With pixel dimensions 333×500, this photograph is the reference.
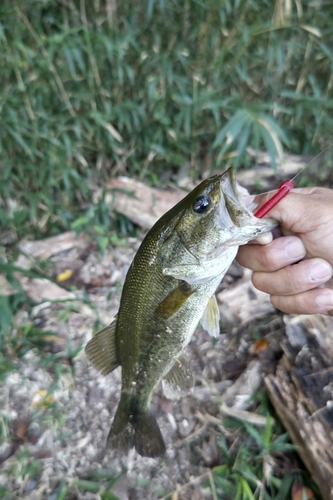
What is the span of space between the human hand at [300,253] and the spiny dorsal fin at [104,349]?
683 millimetres

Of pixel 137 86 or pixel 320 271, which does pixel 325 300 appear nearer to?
pixel 320 271

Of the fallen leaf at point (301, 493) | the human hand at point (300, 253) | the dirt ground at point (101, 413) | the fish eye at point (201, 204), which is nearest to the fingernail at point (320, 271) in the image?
the human hand at point (300, 253)

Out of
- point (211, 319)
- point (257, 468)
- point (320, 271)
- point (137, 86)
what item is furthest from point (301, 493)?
point (137, 86)

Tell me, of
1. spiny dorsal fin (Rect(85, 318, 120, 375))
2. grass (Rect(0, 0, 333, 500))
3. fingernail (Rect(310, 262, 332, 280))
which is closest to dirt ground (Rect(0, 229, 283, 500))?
grass (Rect(0, 0, 333, 500))

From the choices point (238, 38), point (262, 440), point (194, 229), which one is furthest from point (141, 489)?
point (238, 38)

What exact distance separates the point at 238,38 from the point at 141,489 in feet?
10.4

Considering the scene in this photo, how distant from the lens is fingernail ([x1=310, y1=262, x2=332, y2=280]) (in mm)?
1305

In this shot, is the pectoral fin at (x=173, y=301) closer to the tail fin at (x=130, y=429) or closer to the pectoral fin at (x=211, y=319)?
the pectoral fin at (x=211, y=319)

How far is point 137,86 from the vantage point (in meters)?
2.94

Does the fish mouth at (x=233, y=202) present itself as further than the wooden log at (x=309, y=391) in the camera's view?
No

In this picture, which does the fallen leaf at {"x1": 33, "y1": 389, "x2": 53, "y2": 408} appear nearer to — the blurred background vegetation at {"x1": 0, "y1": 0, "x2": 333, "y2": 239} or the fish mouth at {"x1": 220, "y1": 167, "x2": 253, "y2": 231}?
the blurred background vegetation at {"x1": 0, "y1": 0, "x2": 333, "y2": 239}

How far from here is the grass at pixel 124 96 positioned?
2465 mm

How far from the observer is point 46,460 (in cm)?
192

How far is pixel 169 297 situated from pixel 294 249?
0.53 m
